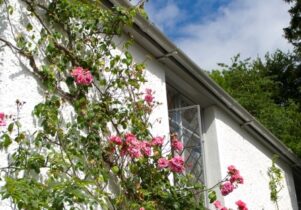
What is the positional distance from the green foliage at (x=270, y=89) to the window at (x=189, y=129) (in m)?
6.53

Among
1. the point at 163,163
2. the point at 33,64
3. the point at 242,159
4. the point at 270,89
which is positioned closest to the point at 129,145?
the point at 163,163

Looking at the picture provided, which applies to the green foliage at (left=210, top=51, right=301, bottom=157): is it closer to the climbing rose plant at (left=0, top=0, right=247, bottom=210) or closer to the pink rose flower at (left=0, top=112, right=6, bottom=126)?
the climbing rose plant at (left=0, top=0, right=247, bottom=210)

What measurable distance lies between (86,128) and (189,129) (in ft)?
9.05


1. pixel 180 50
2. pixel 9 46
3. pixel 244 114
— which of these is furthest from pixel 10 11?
pixel 244 114

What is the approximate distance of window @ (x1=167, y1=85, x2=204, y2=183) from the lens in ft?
23.6

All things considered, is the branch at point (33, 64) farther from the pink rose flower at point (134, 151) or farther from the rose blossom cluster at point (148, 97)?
the rose blossom cluster at point (148, 97)

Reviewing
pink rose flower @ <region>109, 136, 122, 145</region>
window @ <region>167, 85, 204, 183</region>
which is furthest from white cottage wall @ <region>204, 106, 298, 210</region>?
pink rose flower @ <region>109, 136, 122, 145</region>

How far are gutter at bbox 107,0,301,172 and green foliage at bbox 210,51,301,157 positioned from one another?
13.8ft

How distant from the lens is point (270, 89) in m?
20.9

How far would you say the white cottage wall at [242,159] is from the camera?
7637 mm

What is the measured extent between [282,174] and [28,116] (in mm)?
6715

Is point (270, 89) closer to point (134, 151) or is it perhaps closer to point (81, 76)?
point (134, 151)

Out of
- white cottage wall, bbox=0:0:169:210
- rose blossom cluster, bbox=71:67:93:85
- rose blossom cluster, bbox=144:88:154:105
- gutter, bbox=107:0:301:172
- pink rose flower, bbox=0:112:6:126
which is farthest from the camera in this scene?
gutter, bbox=107:0:301:172

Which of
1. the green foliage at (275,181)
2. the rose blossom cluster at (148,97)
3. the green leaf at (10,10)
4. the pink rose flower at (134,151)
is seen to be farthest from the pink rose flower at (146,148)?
the green foliage at (275,181)
